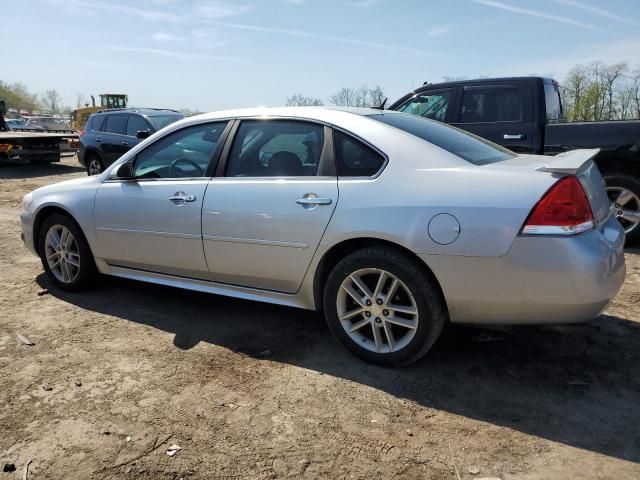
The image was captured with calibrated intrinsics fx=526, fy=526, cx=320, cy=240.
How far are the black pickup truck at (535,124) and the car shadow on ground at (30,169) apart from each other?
11779 millimetres

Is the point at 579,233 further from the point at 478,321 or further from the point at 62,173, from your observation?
the point at 62,173

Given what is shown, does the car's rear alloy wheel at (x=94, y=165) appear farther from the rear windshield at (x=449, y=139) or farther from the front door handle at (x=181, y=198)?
the rear windshield at (x=449, y=139)

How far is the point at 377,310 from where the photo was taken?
3.13 m

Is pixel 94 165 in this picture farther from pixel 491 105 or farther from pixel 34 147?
pixel 491 105

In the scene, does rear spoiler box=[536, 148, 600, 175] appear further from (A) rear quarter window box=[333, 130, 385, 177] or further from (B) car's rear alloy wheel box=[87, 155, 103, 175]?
(B) car's rear alloy wheel box=[87, 155, 103, 175]

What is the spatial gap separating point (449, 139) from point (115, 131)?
10.6 meters

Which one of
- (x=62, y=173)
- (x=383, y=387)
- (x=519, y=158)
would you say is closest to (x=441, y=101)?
(x=519, y=158)

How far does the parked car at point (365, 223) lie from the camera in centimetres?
271

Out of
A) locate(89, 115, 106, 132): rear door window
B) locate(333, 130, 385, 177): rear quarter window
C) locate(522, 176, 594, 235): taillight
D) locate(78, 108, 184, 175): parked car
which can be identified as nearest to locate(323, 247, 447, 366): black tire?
locate(333, 130, 385, 177): rear quarter window

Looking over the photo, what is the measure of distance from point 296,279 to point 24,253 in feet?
13.8

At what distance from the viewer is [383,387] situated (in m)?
2.98

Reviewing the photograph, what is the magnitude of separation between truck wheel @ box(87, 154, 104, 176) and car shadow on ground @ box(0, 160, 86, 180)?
2715 mm

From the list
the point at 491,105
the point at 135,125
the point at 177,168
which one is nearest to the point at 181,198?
the point at 177,168

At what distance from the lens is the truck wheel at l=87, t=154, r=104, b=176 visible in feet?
41.7
